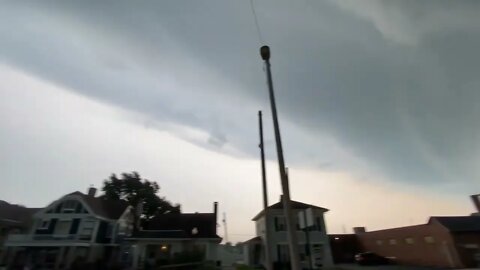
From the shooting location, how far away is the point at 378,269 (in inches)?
1196

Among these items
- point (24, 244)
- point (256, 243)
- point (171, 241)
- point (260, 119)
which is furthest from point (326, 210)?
point (24, 244)

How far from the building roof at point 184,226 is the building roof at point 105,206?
5908 mm

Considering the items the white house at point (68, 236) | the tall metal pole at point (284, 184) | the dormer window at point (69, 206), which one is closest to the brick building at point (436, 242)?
the tall metal pole at point (284, 184)

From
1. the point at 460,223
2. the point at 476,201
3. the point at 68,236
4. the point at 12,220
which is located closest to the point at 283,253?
the point at 460,223

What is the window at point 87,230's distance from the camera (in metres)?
36.5

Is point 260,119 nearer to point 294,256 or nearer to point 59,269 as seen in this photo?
point 294,256

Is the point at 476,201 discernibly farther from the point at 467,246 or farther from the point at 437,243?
the point at 467,246

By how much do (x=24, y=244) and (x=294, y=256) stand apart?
39.6 metres

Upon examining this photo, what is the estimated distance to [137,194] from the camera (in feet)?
175

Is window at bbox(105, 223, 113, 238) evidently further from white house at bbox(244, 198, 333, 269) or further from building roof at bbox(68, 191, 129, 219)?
white house at bbox(244, 198, 333, 269)

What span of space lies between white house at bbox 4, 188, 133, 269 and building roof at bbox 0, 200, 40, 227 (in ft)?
12.5

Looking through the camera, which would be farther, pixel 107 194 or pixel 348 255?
pixel 107 194

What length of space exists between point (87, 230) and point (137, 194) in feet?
53.5

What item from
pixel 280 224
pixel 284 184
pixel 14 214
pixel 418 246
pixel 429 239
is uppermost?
pixel 14 214
